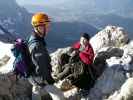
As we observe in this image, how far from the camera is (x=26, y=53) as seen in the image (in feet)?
55.4

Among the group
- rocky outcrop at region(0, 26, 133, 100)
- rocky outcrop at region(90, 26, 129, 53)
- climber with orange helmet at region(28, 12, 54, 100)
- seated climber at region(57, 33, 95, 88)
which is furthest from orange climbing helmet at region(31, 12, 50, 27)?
rocky outcrop at region(90, 26, 129, 53)

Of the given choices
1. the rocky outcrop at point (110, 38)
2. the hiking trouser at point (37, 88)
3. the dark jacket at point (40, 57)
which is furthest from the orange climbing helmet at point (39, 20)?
the rocky outcrop at point (110, 38)

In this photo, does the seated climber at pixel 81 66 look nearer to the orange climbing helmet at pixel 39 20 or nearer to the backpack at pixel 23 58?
the backpack at pixel 23 58

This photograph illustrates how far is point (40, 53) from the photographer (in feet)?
54.0

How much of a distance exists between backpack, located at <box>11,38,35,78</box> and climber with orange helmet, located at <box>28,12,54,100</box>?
233 millimetres

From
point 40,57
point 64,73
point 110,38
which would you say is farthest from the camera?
point 110,38

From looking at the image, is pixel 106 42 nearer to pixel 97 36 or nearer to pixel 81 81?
pixel 97 36

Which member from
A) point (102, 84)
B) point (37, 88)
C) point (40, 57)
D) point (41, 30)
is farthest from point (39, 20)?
point (102, 84)

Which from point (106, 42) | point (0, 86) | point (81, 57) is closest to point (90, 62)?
point (81, 57)

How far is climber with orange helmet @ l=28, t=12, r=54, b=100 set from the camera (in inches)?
648

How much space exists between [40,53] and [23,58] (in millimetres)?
847

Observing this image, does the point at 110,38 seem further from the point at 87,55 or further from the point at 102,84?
the point at 102,84

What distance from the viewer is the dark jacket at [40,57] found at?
1642 centimetres

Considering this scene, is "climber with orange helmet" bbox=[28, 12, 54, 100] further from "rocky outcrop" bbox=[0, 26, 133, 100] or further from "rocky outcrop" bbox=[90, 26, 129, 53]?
"rocky outcrop" bbox=[90, 26, 129, 53]
